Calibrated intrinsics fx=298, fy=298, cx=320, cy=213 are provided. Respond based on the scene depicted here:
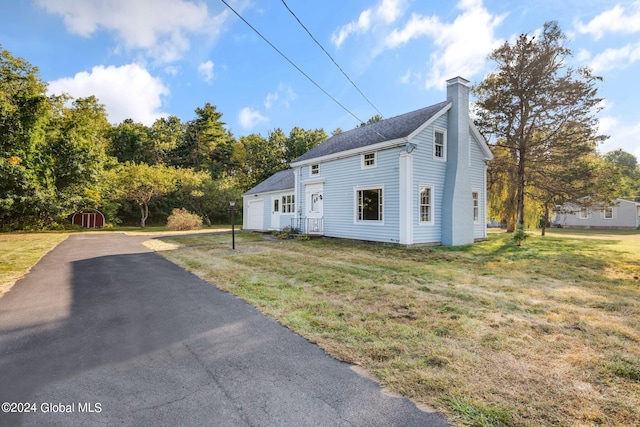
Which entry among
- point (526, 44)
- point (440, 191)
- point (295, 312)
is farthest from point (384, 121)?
point (295, 312)

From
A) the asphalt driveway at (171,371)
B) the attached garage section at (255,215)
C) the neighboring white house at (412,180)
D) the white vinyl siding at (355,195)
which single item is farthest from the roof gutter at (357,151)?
the asphalt driveway at (171,371)

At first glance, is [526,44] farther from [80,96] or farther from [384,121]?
[80,96]

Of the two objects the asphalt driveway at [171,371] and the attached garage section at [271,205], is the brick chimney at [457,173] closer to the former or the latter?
the attached garage section at [271,205]

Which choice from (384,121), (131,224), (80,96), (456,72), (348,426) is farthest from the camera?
(131,224)

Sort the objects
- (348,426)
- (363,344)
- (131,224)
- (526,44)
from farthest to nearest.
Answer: (131,224) < (526,44) < (363,344) < (348,426)

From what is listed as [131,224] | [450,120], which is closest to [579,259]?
[450,120]

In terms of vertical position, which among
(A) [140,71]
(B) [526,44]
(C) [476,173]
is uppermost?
(B) [526,44]

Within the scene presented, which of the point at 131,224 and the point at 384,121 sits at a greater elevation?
the point at 384,121

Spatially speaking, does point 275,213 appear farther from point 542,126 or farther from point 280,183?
point 542,126

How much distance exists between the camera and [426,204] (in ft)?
40.6

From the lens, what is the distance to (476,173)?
14.5m

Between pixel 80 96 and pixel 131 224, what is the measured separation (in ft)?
48.2

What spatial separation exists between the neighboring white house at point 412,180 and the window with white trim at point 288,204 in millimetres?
3158

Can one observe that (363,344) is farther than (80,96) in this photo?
No
